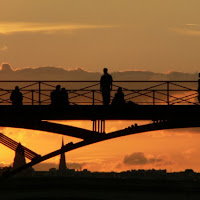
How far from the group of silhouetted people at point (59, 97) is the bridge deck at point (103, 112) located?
35cm

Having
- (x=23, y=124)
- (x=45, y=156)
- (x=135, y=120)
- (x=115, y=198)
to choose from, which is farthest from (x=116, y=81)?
(x=115, y=198)

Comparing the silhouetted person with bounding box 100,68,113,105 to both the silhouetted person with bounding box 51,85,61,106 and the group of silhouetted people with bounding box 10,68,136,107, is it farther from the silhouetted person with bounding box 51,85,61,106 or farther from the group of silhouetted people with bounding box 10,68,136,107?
the silhouetted person with bounding box 51,85,61,106

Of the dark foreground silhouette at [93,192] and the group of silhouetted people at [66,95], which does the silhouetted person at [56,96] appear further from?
the dark foreground silhouette at [93,192]

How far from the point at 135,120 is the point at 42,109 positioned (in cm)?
562

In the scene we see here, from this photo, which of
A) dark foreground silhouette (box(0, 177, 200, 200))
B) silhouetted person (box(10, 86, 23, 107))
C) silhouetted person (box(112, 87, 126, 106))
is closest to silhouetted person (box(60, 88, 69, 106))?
silhouetted person (box(10, 86, 23, 107))

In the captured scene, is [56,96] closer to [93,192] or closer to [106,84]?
[106,84]

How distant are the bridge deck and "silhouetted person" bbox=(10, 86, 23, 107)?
36cm

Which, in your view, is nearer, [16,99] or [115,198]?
[16,99]

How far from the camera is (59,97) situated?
52375 mm

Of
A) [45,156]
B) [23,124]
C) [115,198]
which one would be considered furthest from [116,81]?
[115,198]

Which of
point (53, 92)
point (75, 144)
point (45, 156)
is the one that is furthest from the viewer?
point (45, 156)

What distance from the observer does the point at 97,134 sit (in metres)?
54.5

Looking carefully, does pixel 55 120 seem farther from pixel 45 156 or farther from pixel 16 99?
pixel 45 156

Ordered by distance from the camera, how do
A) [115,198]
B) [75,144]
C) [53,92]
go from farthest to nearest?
[115,198] < [75,144] < [53,92]
